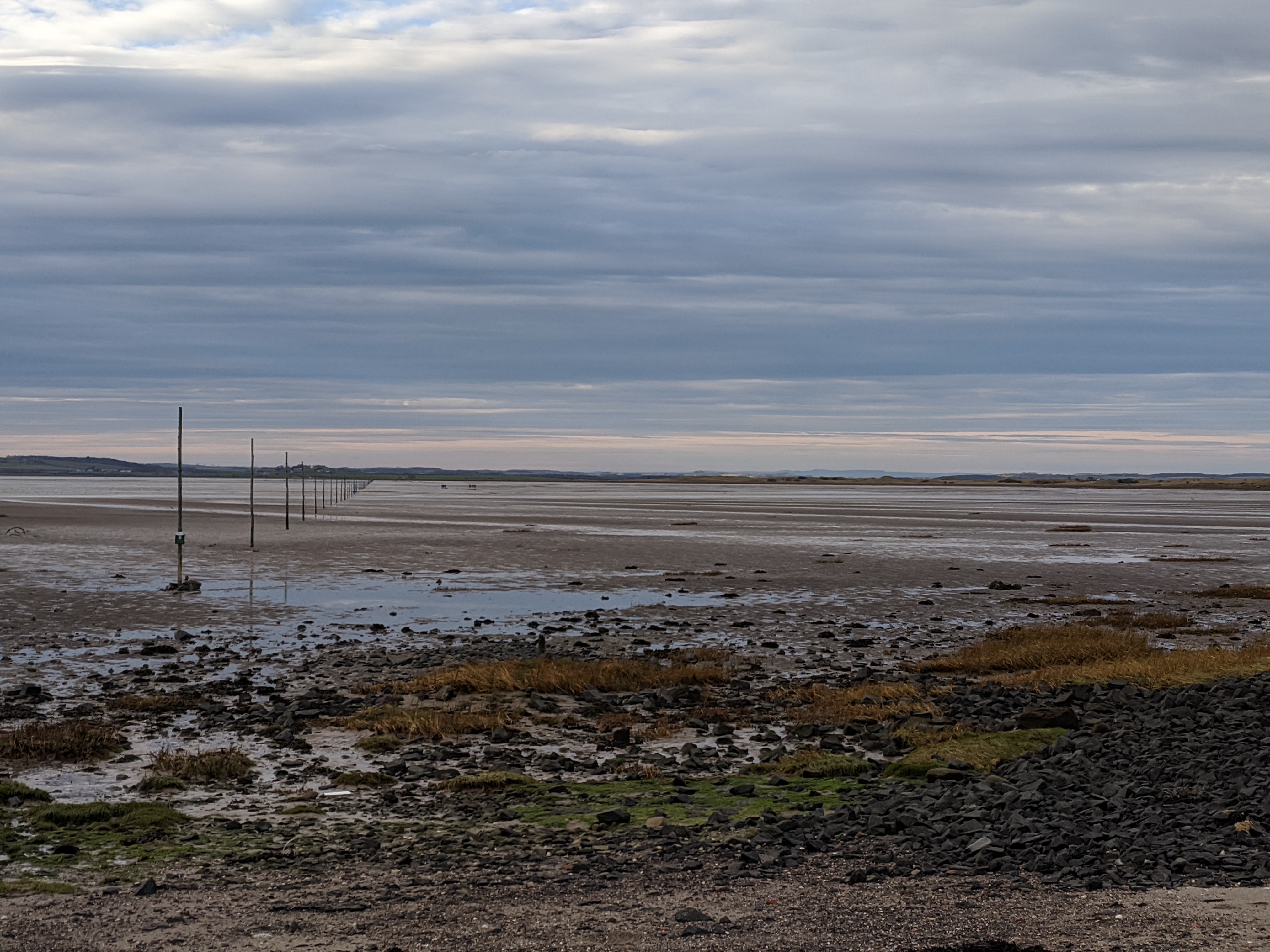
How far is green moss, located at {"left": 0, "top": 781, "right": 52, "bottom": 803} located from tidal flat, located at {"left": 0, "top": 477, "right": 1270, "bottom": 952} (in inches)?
1.6

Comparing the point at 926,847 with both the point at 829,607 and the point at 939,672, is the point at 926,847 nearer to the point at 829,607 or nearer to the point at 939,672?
the point at 939,672

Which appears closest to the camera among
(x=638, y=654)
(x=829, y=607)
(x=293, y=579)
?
(x=638, y=654)

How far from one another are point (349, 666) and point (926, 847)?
13946 millimetres

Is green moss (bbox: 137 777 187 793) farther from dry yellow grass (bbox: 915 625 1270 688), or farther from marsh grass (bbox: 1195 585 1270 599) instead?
marsh grass (bbox: 1195 585 1270 599)

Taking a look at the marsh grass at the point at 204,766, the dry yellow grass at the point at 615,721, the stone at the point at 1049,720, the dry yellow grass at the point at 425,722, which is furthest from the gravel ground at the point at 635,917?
the dry yellow grass at the point at 615,721

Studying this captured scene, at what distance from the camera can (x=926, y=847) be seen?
10141 millimetres

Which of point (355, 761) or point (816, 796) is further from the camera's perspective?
point (355, 761)

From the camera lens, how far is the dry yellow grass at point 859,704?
663 inches

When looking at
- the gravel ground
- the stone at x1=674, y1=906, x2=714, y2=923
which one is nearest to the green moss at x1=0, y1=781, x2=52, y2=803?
the gravel ground

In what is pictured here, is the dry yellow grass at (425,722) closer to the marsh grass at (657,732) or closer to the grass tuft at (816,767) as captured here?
the marsh grass at (657,732)

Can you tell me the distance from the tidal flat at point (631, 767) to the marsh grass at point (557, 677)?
7cm

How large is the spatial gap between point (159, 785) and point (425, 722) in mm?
3957

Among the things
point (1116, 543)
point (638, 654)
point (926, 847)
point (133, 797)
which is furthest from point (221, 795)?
point (1116, 543)

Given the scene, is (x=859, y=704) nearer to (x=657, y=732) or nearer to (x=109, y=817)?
(x=657, y=732)
